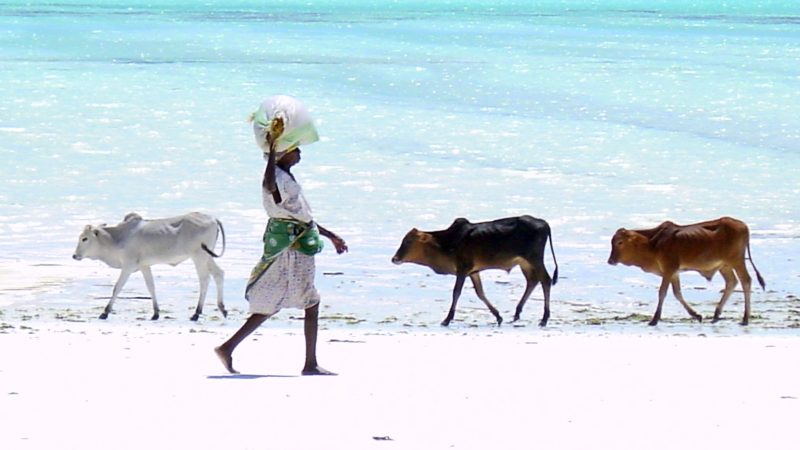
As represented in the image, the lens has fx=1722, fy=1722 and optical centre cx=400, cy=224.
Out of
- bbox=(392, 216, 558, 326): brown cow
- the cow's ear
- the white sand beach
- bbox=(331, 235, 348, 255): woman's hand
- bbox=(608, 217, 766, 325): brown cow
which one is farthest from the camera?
the cow's ear

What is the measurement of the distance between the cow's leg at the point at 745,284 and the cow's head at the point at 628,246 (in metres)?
0.67

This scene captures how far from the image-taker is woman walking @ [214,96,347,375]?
26.1 feet

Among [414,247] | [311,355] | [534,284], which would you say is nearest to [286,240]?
[311,355]

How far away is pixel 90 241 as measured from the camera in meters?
11.9

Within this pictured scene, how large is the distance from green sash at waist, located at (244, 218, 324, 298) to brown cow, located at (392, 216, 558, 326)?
3.68m

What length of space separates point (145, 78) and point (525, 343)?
106 feet

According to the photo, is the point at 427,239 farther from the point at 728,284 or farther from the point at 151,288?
the point at 728,284

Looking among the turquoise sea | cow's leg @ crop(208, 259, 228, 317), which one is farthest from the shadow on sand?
cow's leg @ crop(208, 259, 228, 317)

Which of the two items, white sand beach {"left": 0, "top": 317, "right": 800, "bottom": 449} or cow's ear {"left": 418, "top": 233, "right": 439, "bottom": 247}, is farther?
cow's ear {"left": 418, "top": 233, "right": 439, "bottom": 247}

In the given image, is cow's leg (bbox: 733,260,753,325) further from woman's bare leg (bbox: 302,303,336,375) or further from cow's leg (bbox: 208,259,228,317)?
woman's bare leg (bbox: 302,303,336,375)

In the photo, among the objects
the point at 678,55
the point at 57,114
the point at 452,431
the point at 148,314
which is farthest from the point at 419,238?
the point at 678,55

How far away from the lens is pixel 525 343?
385 inches

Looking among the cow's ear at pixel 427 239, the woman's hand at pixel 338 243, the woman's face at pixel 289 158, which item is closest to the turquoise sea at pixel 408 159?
the cow's ear at pixel 427 239

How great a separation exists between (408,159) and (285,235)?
1587 centimetres
